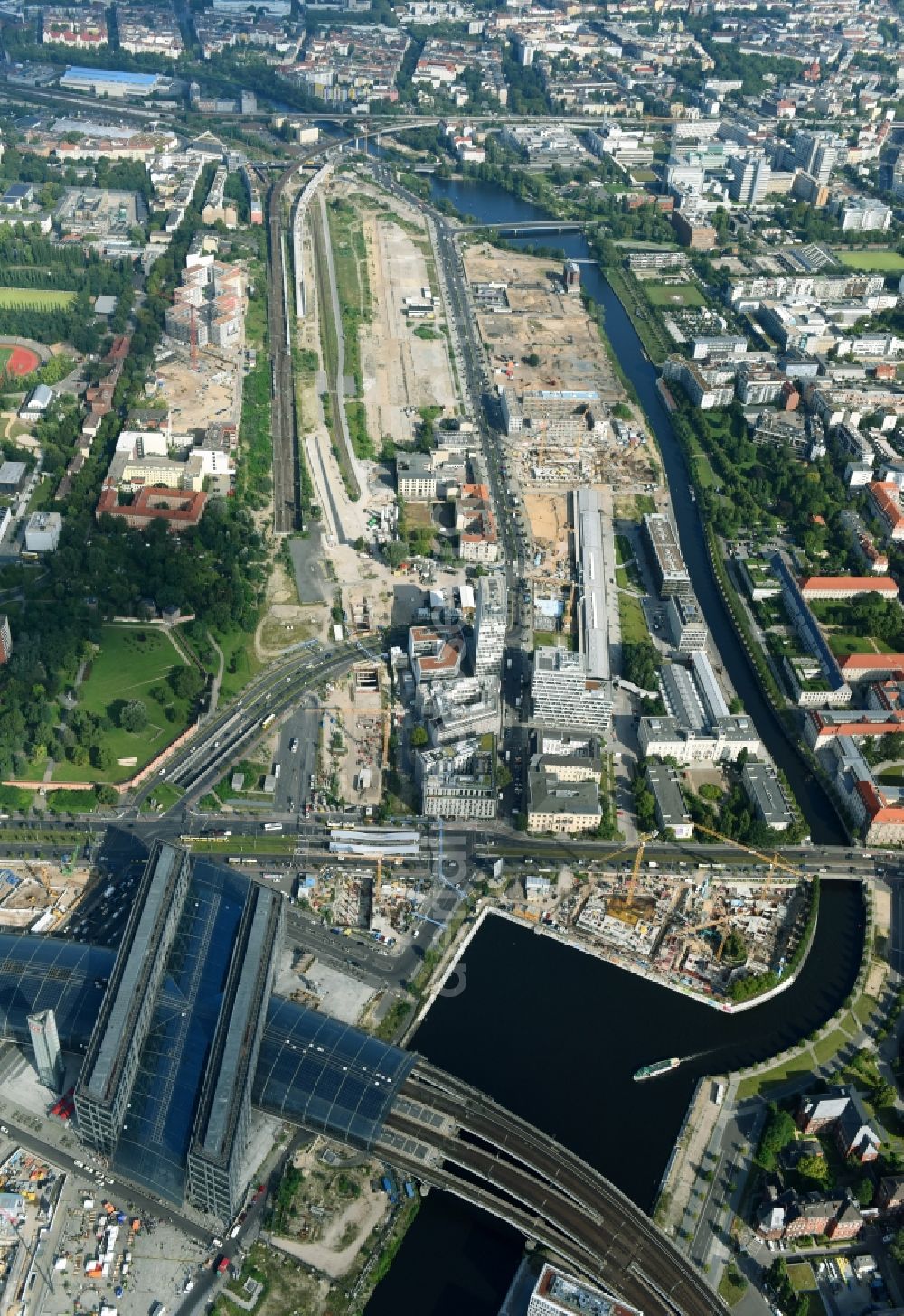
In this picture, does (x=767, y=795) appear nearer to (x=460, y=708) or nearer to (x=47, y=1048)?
(x=460, y=708)

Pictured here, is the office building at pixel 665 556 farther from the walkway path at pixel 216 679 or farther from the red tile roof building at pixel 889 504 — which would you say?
the walkway path at pixel 216 679

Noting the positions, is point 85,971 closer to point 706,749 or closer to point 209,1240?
point 209,1240

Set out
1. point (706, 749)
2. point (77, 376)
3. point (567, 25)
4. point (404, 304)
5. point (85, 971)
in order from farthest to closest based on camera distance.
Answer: point (567, 25) → point (404, 304) → point (77, 376) → point (706, 749) → point (85, 971)

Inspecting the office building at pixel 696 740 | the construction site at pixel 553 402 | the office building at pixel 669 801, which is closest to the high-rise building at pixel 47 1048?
the office building at pixel 669 801

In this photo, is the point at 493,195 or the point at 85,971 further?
the point at 493,195

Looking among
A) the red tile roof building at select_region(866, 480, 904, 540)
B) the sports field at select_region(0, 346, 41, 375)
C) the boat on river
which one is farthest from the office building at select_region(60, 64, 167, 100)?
the boat on river

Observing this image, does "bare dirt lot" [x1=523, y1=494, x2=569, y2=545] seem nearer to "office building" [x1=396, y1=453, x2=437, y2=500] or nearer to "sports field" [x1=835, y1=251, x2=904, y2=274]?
"office building" [x1=396, y1=453, x2=437, y2=500]

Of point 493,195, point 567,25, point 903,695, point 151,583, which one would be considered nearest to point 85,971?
point 151,583
